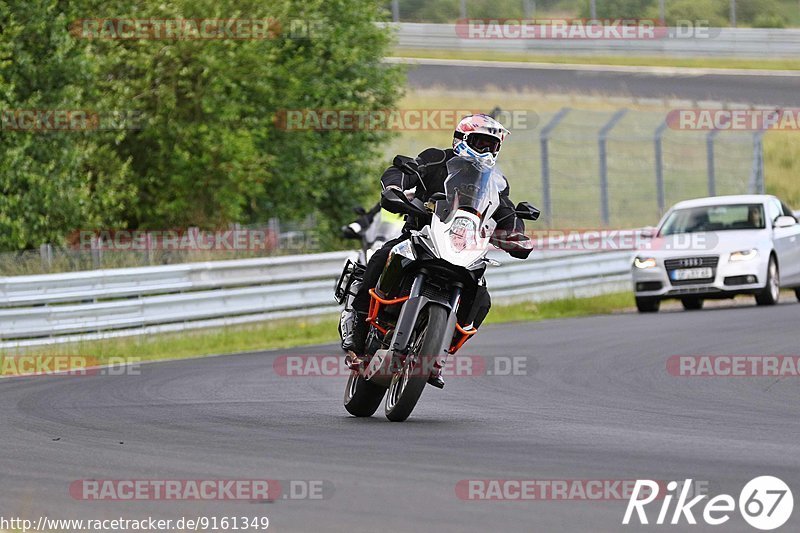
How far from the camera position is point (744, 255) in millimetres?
20328

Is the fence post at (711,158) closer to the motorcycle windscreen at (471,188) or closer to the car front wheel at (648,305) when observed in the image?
the car front wheel at (648,305)

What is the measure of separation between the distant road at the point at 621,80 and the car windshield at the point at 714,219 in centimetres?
1951

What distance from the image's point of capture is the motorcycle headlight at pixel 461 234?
29.4ft

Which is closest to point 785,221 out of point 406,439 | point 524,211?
point 524,211

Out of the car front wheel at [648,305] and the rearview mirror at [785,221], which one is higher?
the rearview mirror at [785,221]

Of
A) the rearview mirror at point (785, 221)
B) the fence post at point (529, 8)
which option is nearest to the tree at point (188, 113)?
the rearview mirror at point (785, 221)

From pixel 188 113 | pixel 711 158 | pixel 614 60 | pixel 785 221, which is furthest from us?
pixel 614 60

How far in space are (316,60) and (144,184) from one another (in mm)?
4392

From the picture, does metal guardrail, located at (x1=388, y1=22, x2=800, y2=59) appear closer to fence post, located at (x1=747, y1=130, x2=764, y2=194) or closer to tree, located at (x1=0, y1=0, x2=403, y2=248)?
fence post, located at (x1=747, y1=130, x2=764, y2=194)

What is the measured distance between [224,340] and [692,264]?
6.33m

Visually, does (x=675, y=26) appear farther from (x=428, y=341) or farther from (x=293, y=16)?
(x=428, y=341)

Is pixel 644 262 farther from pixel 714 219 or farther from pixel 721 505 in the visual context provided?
pixel 721 505

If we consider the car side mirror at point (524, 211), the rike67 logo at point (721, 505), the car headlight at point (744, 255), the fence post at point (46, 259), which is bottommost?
the car headlight at point (744, 255)

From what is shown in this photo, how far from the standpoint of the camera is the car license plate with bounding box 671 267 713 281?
20359 mm
